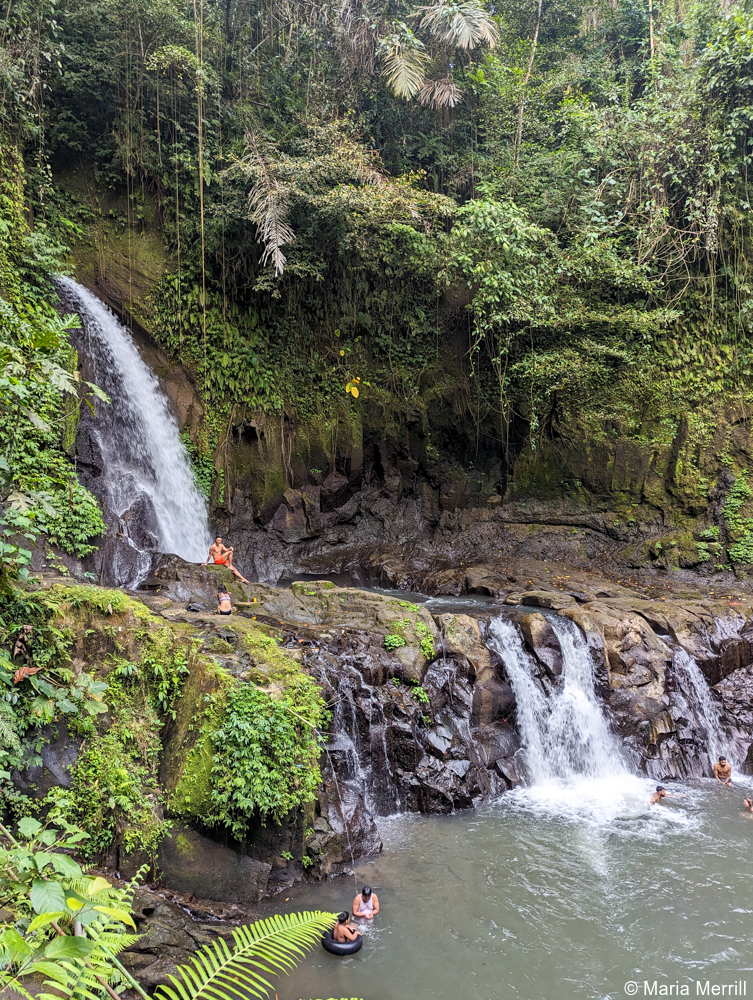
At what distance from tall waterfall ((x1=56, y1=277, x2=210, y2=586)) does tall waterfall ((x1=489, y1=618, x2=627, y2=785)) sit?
5.70 metres

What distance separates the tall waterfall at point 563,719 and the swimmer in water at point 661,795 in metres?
0.59

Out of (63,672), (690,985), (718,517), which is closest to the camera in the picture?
(690,985)

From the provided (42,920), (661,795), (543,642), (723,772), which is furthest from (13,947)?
(723,772)

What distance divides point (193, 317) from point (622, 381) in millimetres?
8954

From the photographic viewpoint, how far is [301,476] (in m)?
13.2

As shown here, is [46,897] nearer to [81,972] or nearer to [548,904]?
[81,972]

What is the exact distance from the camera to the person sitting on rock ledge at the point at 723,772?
25.5ft

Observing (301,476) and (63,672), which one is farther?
(301,476)

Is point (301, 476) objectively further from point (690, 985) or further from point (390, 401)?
point (690, 985)

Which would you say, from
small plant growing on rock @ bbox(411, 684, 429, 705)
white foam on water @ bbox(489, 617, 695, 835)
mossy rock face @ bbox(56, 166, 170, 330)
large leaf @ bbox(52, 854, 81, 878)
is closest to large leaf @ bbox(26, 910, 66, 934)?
large leaf @ bbox(52, 854, 81, 878)

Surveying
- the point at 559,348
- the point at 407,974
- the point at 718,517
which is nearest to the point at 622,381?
the point at 559,348

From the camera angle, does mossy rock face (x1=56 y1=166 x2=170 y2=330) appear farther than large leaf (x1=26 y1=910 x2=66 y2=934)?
Yes

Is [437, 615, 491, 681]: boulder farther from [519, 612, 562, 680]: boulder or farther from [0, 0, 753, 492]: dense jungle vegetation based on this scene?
[0, 0, 753, 492]: dense jungle vegetation

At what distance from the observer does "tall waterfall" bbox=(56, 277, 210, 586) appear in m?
9.93
